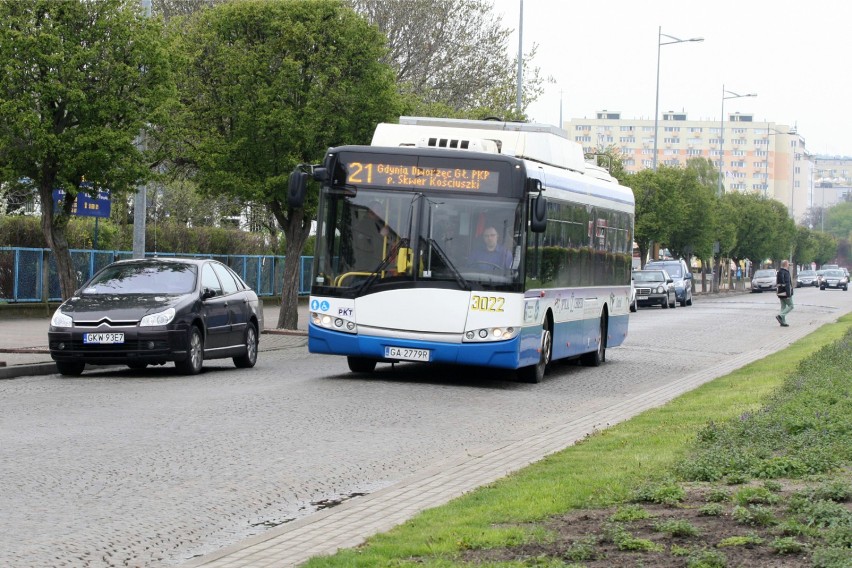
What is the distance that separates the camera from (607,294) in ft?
82.2

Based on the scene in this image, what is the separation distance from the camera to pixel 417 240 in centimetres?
1894

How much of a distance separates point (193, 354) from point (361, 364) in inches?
90.6

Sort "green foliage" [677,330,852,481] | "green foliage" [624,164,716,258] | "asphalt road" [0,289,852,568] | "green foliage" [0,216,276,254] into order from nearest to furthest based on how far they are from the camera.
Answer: "asphalt road" [0,289,852,568]
"green foliage" [677,330,852,481]
"green foliage" [0,216,276,254]
"green foliage" [624,164,716,258]

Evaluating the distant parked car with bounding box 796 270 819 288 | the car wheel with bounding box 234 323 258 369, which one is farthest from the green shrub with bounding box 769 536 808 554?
the distant parked car with bounding box 796 270 819 288

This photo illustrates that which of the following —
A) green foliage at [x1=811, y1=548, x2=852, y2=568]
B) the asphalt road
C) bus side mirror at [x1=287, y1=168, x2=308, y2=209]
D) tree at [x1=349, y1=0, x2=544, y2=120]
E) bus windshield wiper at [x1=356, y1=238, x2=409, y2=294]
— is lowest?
the asphalt road

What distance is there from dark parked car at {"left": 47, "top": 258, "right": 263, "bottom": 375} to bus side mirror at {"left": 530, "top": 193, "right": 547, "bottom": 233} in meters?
4.69

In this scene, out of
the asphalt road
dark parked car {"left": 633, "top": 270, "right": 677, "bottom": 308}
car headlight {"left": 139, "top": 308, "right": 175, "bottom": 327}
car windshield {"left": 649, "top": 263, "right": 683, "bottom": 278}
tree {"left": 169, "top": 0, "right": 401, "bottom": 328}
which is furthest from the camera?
car windshield {"left": 649, "top": 263, "right": 683, "bottom": 278}

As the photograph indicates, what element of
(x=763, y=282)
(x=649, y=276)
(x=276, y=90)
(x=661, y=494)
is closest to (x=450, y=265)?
(x=661, y=494)

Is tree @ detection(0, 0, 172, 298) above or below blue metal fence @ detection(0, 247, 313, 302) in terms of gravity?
above

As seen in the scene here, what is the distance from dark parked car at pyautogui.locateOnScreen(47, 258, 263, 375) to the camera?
1916 cm

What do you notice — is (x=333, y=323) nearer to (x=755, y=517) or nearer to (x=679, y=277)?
(x=755, y=517)

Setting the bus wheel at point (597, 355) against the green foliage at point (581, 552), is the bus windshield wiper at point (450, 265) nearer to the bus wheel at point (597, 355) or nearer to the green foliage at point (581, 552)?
the bus wheel at point (597, 355)

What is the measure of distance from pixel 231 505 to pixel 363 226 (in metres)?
10.2

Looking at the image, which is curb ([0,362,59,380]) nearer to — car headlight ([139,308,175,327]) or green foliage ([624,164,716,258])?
car headlight ([139,308,175,327])
